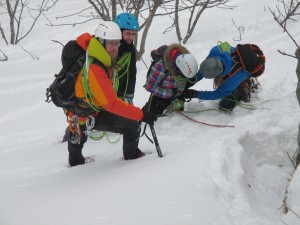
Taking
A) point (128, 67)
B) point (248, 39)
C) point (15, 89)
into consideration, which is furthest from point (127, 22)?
point (15, 89)

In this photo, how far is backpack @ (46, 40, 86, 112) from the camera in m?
3.19

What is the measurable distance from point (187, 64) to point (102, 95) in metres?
1.05

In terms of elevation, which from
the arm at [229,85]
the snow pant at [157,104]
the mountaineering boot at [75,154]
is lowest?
the mountaineering boot at [75,154]

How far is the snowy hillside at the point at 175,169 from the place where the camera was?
247 cm

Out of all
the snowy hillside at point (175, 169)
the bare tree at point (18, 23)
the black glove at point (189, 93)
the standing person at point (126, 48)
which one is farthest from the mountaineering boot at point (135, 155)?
the bare tree at point (18, 23)

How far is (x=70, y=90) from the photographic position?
3.29 m

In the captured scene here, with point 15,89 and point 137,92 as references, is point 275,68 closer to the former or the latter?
point 137,92

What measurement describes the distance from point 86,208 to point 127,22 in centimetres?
215

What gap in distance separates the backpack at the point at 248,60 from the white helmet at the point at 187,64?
1.69 ft

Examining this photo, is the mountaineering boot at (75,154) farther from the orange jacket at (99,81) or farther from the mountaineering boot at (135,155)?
the orange jacket at (99,81)

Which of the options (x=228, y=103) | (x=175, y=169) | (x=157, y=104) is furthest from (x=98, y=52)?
(x=228, y=103)

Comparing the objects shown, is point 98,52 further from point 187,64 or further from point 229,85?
point 229,85

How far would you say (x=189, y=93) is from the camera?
14.0ft

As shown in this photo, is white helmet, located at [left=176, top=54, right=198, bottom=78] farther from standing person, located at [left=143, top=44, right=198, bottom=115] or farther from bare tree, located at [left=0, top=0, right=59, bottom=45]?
bare tree, located at [left=0, top=0, right=59, bottom=45]
